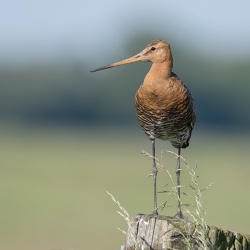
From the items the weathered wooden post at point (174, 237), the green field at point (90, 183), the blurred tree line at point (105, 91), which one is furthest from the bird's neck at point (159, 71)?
the blurred tree line at point (105, 91)

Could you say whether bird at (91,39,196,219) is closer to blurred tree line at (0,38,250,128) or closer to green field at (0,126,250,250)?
green field at (0,126,250,250)

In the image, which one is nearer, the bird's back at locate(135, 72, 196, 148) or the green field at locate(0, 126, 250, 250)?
the bird's back at locate(135, 72, 196, 148)

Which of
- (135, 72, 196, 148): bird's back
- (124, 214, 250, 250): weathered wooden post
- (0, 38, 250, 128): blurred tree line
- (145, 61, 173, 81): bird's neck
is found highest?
(145, 61, 173, 81): bird's neck

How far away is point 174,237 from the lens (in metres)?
6.67

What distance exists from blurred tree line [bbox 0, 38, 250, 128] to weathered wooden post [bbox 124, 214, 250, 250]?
5702 cm

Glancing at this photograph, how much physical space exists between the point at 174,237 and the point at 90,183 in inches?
1025

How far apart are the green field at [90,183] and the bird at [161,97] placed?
4.97 ft

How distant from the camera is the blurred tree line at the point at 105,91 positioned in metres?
71.7

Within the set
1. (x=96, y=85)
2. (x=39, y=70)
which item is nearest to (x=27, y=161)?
(x=96, y=85)

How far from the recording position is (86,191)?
3000 cm

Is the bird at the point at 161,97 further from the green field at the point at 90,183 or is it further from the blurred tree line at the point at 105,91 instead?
the blurred tree line at the point at 105,91

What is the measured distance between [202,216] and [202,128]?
5704 cm

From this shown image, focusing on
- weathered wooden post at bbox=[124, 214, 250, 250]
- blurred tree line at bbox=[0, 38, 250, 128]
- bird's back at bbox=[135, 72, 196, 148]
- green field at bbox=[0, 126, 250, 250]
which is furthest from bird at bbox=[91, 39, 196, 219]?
blurred tree line at bbox=[0, 38, 250, 128]

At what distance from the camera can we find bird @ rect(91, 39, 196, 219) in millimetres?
10016
